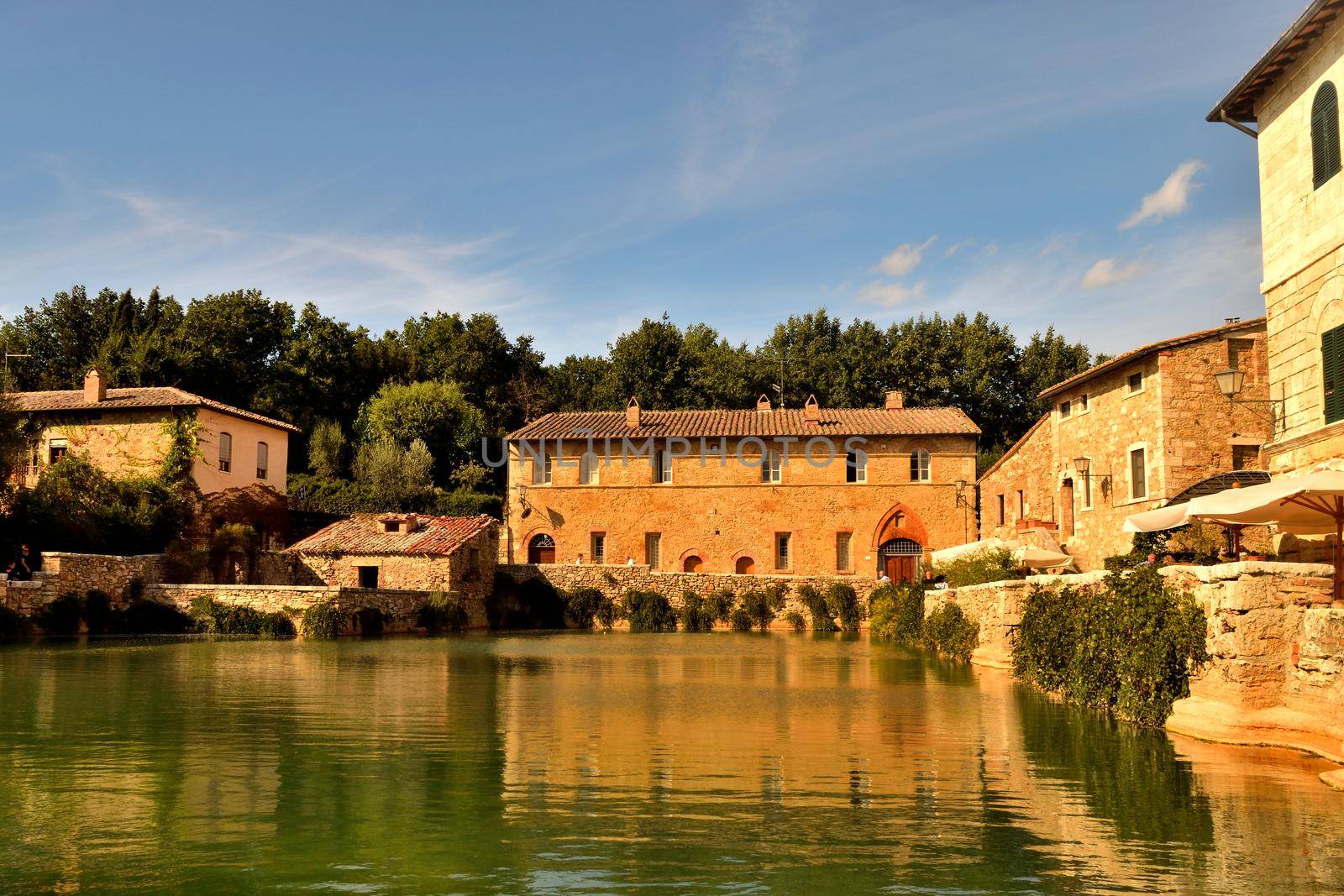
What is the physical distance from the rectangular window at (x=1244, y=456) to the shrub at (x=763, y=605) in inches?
679

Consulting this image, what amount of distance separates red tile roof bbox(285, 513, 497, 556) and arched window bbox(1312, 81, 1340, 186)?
26.3 meters

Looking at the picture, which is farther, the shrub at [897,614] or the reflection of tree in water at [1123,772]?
the shrub at [897,614]

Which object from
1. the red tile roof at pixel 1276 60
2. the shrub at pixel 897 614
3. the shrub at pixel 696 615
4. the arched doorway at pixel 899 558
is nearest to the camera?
the red tile roof at pixel 1276 60

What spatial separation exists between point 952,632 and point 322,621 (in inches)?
625

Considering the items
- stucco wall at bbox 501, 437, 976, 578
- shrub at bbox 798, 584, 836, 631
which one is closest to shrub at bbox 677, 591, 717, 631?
shrub at bbox 798, 584, 836, 631

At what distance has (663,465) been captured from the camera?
43.9 metres

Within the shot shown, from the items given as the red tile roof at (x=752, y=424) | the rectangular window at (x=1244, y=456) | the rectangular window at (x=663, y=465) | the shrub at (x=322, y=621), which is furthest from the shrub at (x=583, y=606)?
the rectangular window at (x=1244, y=456)

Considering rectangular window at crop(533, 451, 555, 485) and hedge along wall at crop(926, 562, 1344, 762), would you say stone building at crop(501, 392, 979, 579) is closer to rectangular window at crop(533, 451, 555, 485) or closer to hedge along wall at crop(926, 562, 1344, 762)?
rectangular window at crop(533, 451, 555, 485)

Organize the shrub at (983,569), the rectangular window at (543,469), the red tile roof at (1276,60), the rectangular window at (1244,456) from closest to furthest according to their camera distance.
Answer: the red tile roof at (1276,60) < the rectangular window at (1244,456) < the shrub at (983,569) < the rectangular window at (543,469)

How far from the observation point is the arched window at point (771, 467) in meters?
43.5

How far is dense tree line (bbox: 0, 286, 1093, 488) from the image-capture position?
4966 centimetres

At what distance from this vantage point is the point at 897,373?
56.9 m

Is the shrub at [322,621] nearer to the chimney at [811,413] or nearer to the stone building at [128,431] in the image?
the stone building at [128,431]

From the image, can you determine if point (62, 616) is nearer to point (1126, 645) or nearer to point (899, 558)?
point (1126, 645)
